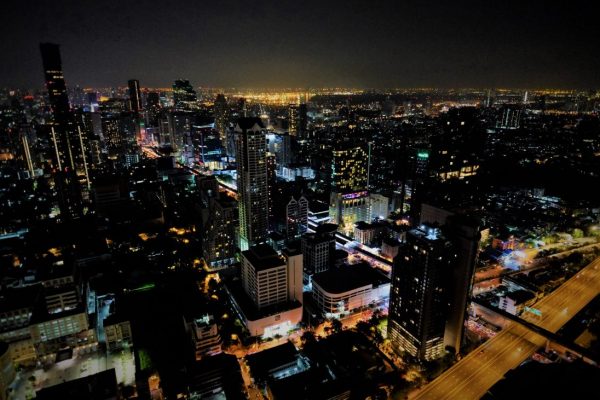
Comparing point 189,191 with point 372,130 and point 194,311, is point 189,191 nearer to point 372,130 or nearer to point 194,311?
point 194,311

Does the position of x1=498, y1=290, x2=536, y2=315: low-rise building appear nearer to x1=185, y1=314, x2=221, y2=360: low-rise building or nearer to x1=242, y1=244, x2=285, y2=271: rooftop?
x1=242, y1=244, x2=285, y2=271: rooftop

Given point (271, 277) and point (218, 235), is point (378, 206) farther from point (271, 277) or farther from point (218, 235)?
point (271, 277)

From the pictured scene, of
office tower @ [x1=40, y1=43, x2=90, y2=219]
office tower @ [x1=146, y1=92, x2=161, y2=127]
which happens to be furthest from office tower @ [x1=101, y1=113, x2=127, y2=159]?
office tower @ [x1=40, y1=43, x2=90, y2=219]

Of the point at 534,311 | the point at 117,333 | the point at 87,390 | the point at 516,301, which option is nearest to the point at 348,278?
the point at 516,301

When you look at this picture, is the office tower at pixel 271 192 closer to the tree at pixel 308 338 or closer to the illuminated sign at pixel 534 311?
the tree at pixel 308 338

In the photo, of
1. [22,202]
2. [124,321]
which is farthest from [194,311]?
[22,202]

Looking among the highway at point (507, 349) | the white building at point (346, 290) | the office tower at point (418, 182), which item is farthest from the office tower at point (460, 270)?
the office tower at point (418, 182)
